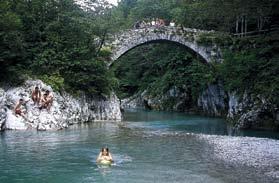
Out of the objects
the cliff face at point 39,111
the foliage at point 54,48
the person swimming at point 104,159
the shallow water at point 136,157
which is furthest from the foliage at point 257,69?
the person swimming at point 104,159

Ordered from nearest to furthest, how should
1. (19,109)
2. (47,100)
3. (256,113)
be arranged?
(19,109) → (47,100) → (256,113)

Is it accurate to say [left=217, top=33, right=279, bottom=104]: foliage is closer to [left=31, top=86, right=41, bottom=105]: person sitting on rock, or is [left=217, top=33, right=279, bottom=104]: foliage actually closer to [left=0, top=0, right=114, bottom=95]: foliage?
[left=0, top=0, right=114, bottom=95]: foliage

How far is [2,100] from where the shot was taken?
1194 inches

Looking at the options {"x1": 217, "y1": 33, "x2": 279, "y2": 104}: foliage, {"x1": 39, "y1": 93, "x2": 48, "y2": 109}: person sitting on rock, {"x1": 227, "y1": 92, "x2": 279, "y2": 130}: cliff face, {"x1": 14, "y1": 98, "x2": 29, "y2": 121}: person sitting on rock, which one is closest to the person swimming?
{"x1": 14, "y1": 98, "x2": 29, "y2": 121}: person sitting on rock

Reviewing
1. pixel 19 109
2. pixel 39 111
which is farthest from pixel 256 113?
pixel 19 109

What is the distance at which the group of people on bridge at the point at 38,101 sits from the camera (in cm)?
3094

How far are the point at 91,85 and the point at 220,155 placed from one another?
17.9 metres

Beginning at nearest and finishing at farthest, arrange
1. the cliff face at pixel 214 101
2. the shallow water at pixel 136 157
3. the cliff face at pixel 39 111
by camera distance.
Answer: the shallow water at pixel 136 157, the cliff face at pixel 39 111, the cliff face at pixel 214 101

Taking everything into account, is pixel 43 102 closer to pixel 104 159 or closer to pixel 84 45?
pixel 84 45

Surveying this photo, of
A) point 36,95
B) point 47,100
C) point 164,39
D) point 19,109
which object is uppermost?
point 164,39

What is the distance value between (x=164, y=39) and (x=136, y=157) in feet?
83.8

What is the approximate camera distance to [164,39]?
1795 inches

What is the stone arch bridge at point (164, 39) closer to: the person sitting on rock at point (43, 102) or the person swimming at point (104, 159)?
the person sitting on rock at point (43, 102)

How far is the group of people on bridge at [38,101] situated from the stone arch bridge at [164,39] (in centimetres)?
1293
